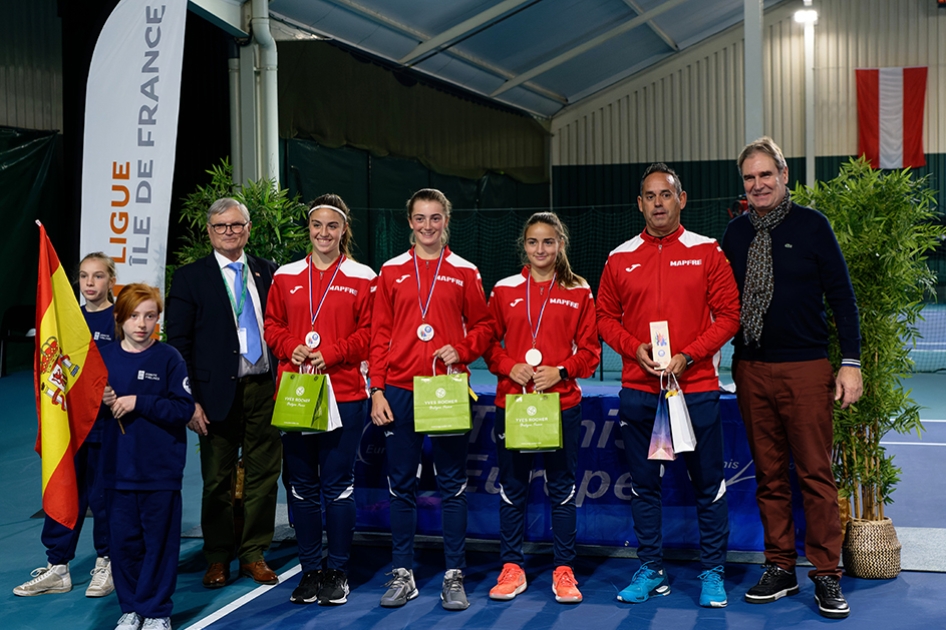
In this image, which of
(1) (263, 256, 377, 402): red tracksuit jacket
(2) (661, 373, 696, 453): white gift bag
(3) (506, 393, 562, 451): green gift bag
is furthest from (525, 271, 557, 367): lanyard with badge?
(1) (263, 256, 377, 402): red tracksuit jacket

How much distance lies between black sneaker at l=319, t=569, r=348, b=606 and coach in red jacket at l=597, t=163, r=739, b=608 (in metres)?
1.22

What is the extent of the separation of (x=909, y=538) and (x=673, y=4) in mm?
13840

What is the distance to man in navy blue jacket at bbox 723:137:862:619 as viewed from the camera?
3686 millimetres

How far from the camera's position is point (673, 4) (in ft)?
54.2

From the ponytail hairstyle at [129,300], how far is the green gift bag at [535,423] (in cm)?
154

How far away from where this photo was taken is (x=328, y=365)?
383cm

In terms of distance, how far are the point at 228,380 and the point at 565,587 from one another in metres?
1.77

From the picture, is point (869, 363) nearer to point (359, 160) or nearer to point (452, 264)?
point (452, 264)

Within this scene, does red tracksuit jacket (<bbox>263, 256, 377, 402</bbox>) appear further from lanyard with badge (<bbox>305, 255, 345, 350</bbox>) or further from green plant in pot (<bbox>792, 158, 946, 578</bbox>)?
green plant in pot (<bbox>792, 158, 946, 578</bbox>)

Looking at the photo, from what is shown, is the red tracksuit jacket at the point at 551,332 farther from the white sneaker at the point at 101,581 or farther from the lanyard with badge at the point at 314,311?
the white sneaker at the point at 101,581

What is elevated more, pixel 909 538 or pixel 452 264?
pixel 452 264

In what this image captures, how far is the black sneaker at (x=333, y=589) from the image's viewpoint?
391cm

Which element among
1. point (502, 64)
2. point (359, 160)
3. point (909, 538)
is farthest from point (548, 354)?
point (502, 64)

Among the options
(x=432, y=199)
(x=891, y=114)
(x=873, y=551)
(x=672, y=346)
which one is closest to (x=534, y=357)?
(x=672, y=346)
